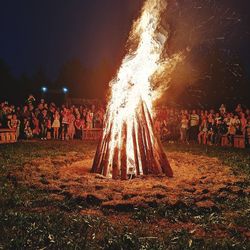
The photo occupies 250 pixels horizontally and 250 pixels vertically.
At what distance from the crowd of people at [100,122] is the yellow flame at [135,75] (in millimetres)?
8197

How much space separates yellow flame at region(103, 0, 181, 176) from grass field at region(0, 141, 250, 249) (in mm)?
1320

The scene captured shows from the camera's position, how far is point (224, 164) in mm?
10062

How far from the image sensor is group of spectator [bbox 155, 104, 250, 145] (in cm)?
1634

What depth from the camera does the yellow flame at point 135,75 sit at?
28.4 feet

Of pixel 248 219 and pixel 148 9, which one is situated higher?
pixel 148 9

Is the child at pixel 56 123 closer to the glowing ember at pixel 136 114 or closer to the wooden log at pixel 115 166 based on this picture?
the glowing ember at pixel 136 114

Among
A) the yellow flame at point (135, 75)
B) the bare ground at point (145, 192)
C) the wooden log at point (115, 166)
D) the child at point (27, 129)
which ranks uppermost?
the yellow flame at point (135, 75)

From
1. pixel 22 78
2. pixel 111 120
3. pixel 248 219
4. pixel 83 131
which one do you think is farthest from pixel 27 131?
pixel 22 78

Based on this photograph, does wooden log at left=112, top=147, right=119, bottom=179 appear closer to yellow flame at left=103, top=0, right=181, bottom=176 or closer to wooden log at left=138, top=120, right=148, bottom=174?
yellow flame at left=103, top=0, right=181, bottom=176

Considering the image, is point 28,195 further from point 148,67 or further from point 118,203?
point 148,67

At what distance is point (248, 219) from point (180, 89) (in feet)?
65.2

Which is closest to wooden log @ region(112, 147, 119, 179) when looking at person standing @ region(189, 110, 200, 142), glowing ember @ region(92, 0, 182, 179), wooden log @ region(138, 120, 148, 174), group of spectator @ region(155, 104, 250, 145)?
glowing ember @ region(92, 0, 182, 179)

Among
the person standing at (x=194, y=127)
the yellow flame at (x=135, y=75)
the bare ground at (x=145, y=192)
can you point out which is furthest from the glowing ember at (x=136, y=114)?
the person standing at (x=194, y=127)

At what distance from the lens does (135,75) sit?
8906 millimetres
